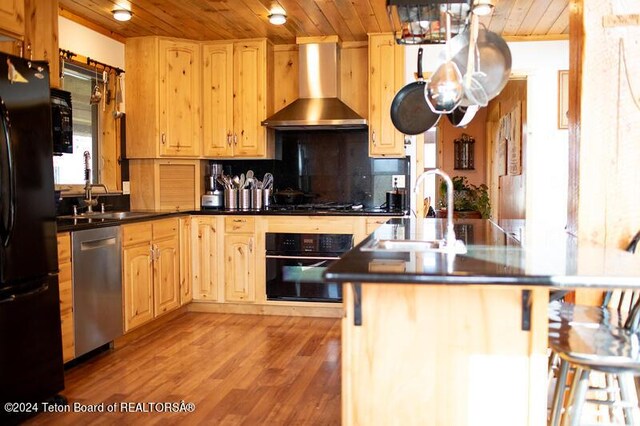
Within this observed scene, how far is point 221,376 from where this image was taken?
3424 mm

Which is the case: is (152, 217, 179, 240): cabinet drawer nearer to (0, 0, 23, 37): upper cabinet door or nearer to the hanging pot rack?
(0, 0, 23, 37): upper cabinet door

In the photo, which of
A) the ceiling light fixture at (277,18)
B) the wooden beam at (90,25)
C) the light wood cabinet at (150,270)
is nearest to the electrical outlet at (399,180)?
the ceiling light fixture at (277,18)

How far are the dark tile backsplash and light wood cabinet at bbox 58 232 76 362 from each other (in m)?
2.45

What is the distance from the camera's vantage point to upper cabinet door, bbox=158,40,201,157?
5.06 m

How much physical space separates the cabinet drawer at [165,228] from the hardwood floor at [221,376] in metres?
0.72

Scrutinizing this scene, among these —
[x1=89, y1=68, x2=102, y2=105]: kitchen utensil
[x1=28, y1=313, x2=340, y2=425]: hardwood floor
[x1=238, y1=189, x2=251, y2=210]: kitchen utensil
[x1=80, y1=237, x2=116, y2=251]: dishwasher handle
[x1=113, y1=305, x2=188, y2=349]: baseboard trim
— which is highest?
[x1=89, y1=68, x2=102, y2=105]: kitchen utensil

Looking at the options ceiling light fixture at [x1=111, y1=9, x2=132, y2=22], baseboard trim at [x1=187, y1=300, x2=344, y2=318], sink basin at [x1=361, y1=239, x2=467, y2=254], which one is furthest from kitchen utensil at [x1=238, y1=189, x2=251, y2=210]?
sink basin at [x1=361, y1=239, x2=467, y2=254]

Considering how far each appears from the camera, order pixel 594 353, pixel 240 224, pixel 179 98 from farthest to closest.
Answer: pixel 179 98, pixel 240 224, pixel 594 353

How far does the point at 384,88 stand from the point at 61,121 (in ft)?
8.27

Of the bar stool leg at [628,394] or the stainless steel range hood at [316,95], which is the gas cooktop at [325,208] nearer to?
the stainless steel range hood at [316,95]

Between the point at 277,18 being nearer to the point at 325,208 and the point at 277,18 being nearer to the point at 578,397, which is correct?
the point at 325,208

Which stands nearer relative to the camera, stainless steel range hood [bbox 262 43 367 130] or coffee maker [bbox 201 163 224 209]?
stainless steel range hood [bbox 262 43 367 130]

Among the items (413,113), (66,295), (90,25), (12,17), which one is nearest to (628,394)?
(413,113)

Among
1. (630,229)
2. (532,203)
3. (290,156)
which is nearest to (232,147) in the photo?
(290,156)
